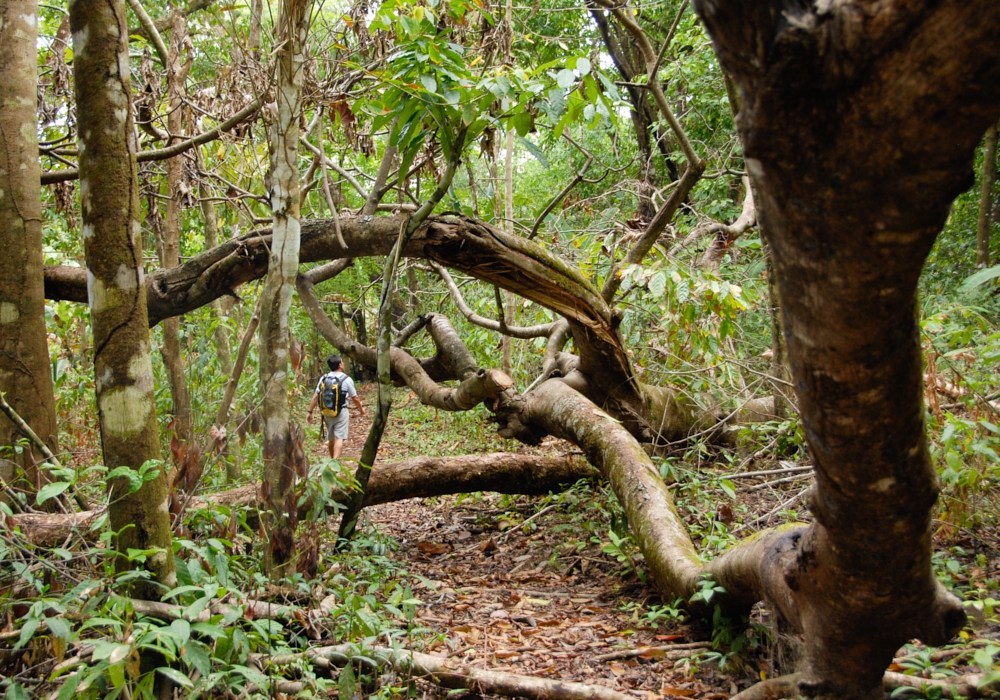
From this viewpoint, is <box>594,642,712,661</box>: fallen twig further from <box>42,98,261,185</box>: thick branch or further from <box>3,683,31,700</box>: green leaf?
<box>42,98,261,185</box>: thick branch

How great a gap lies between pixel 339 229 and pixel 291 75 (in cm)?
129

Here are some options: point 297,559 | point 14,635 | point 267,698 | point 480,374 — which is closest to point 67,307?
point 480,374

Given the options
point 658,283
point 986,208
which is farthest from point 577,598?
point 986,208

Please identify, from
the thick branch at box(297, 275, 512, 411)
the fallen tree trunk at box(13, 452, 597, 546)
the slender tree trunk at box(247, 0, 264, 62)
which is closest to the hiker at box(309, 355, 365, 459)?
the thick branch at box(297, 275, 512, 411)

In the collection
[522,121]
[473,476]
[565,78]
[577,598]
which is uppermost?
[522,121]

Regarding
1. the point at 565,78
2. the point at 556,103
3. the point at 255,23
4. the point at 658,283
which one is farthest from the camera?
the point at 255,23

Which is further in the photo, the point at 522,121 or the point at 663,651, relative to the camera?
the point at 522,121

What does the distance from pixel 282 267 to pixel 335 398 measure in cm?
418

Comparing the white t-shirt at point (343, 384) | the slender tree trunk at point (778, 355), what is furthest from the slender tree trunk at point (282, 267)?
the white t-shirt at point (343, 384)

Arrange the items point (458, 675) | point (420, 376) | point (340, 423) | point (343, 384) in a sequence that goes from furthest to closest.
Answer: point (340, 423) < point (343, 384) < point (420, 376) < point (458, 675)

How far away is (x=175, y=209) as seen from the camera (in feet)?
19.6

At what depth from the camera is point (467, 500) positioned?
6516mm

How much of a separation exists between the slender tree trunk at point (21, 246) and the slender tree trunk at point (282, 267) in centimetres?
117

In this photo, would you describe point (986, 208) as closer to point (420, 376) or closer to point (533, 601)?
point (420, 376)
